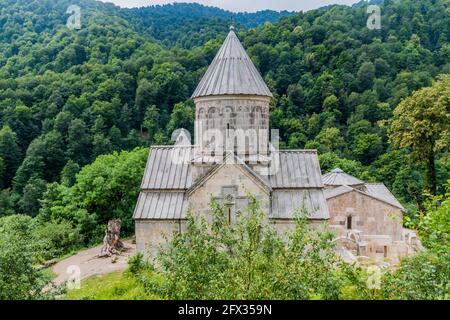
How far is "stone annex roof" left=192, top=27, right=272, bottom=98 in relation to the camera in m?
14.8

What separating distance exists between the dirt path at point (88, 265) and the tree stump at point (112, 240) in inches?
16.3

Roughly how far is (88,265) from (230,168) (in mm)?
8613

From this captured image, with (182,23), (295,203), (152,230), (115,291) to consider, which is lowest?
(115,291)

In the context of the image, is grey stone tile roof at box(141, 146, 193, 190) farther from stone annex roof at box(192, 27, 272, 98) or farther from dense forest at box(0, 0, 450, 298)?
dense forest at box(0, 0, 450, 298)

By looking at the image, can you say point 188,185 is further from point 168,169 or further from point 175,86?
point 175,86

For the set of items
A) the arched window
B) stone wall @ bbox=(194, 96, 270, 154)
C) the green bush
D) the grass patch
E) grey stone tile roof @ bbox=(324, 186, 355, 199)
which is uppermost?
stone wall @ bbox=(194, 96, 270, 154)

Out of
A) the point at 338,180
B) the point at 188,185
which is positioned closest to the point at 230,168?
the point at 188,185

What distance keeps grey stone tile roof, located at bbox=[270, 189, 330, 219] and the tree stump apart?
30.3 feet

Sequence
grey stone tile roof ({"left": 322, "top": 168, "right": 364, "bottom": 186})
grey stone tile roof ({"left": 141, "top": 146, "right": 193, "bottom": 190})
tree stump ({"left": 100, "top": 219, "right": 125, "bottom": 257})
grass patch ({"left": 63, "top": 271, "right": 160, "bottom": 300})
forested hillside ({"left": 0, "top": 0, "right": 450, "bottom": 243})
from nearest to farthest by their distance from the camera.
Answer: grass patch ({"left": 63, "top": 271, "right": 160, "bottom": 300}) → grey stone tile roof ({"left": 141, "top": 146, "right": 193, "bottom": 190}) → tree stump ({"left": 100, "top": 219, "right": 125, "bottom": 257}) → grey stone tile roof ({"left": 322, "top": 168, "right": 364, "bottom": 186}) → forested hillside ({"left": 0, "top": 0, "right": 450, "bottom": 243})

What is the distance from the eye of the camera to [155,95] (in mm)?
50688

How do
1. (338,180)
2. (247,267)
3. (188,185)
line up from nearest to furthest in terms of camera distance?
(247,267) → (188,185) → (338,180)

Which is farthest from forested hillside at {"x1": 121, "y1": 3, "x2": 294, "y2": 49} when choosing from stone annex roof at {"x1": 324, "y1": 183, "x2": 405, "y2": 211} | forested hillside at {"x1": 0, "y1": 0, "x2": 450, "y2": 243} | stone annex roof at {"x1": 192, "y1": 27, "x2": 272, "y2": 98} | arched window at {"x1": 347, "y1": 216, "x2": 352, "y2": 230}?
stone annex roof at {"x1": 192, "y1": 27, "x2": 272, "y2": 98}

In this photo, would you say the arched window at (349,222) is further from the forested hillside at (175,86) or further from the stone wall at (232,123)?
the forested hillside at (175,86)

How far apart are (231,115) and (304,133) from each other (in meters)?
33.5
